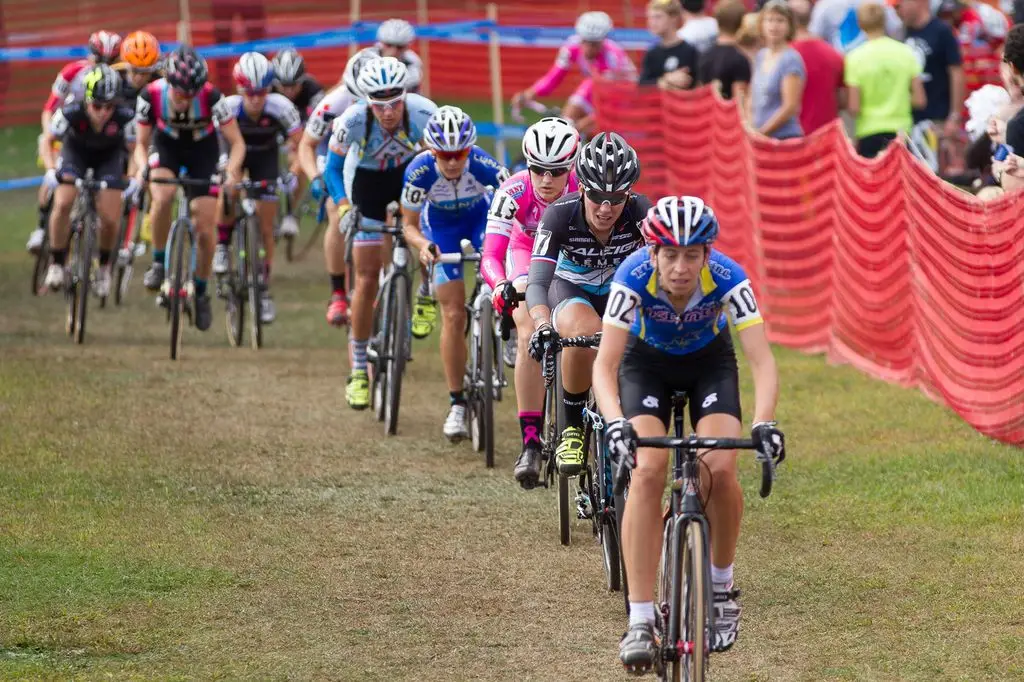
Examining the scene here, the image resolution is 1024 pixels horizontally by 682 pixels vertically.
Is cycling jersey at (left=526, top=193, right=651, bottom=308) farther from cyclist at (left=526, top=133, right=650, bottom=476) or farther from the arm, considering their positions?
the arm

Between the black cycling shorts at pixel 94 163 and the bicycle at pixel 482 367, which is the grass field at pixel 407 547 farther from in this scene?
the black cycling shorts at pixel 94 163

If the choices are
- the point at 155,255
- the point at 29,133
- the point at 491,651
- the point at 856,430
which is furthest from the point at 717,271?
the point at 29,133

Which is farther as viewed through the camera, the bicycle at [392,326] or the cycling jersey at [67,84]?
the cycling jersey at [67,84]

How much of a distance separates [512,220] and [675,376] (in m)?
3.01

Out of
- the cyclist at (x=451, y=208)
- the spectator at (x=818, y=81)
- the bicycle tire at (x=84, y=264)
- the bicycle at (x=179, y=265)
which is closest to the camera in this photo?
the cyclist at (x=451, y=208)

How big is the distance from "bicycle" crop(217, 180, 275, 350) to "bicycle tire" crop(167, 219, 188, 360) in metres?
0.51

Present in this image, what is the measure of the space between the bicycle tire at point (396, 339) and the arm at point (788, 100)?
208 inches

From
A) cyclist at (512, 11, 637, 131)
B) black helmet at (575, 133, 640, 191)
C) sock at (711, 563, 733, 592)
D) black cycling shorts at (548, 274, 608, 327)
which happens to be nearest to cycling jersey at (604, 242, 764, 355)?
sock at (711, 563, 733, 592)

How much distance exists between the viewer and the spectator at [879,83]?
15.1 m

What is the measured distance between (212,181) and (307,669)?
7564 millimetres

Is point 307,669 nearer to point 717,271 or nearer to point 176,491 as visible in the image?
point 717,271

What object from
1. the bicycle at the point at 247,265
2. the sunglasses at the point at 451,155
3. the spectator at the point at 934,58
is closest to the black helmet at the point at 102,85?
the bicycle at the point at 247,265

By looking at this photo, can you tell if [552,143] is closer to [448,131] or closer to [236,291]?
[448,131]

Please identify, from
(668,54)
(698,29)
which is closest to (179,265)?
(668,54)
